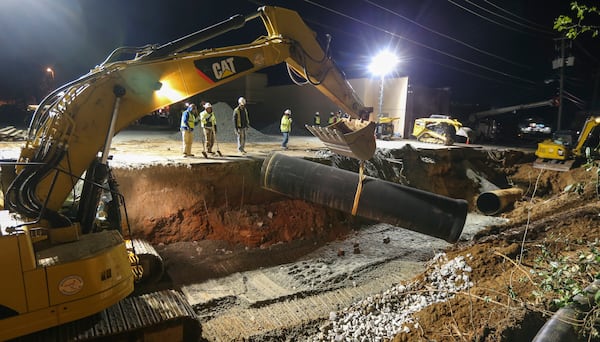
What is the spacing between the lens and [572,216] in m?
8.06

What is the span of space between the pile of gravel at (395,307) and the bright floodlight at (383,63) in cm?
1478

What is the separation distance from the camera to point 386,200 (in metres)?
5.28

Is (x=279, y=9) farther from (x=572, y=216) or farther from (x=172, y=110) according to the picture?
(x=172, y=110)

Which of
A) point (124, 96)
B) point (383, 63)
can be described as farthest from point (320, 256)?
point (383, 63)

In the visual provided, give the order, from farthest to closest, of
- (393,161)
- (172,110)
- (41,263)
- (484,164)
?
(172,110), (484,164), (393,161), (41,263)

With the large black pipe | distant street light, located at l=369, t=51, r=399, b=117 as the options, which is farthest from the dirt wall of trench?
distant street light, located at l=369, t=51, r=399, b=117

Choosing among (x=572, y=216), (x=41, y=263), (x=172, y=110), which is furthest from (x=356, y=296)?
(x=172, y=110)

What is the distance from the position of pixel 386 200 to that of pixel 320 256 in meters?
3.31

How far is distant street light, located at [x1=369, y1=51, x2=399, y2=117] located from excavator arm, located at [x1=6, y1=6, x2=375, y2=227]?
14283mm

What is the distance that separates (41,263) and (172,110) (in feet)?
68.1

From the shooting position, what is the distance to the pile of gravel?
16.3 ft

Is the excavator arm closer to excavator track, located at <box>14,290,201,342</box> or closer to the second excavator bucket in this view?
the second excavator bucket

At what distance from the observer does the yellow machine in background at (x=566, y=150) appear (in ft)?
43.9

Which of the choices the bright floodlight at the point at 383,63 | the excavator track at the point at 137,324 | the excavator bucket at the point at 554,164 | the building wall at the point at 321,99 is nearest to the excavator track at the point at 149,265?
the excavator track at the point at 137,324
